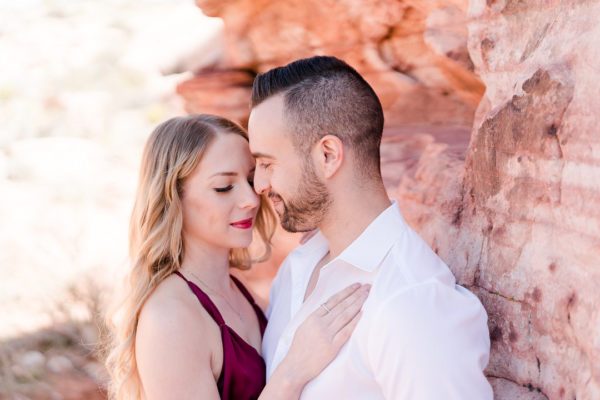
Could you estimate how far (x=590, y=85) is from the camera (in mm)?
1796

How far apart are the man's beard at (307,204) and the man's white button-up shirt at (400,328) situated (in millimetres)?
202

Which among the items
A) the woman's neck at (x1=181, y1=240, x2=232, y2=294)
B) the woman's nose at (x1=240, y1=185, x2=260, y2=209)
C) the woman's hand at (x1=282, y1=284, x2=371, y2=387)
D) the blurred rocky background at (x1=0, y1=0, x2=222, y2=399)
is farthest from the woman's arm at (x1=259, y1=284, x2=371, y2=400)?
the blurred rocky background at (x1=0, y1=0, x2=222, y2=399)

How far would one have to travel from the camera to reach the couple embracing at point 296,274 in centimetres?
190

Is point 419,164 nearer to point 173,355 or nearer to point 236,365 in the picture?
point 236,365

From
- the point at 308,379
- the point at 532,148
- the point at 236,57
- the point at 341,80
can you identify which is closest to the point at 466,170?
the point at 532,148

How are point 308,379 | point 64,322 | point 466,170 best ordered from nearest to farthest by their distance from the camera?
1. point 308,379
2. point 466,170
3. point 64,322

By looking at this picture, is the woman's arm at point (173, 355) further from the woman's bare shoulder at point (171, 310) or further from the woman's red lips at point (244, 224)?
the woman's red lips at point (244, 224)

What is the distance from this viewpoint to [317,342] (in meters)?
2.04

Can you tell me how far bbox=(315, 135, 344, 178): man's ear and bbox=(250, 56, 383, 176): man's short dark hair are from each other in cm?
4

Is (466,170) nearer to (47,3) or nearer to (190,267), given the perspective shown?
(190,267)

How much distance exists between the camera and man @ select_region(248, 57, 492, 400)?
1.88 metres

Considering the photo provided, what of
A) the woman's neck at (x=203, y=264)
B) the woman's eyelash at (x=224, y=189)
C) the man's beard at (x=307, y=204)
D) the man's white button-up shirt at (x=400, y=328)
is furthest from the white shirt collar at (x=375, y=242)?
the woman's neck at (x=203, y=264)

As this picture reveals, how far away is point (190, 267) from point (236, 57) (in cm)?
381

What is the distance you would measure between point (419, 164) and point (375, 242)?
191 cm
